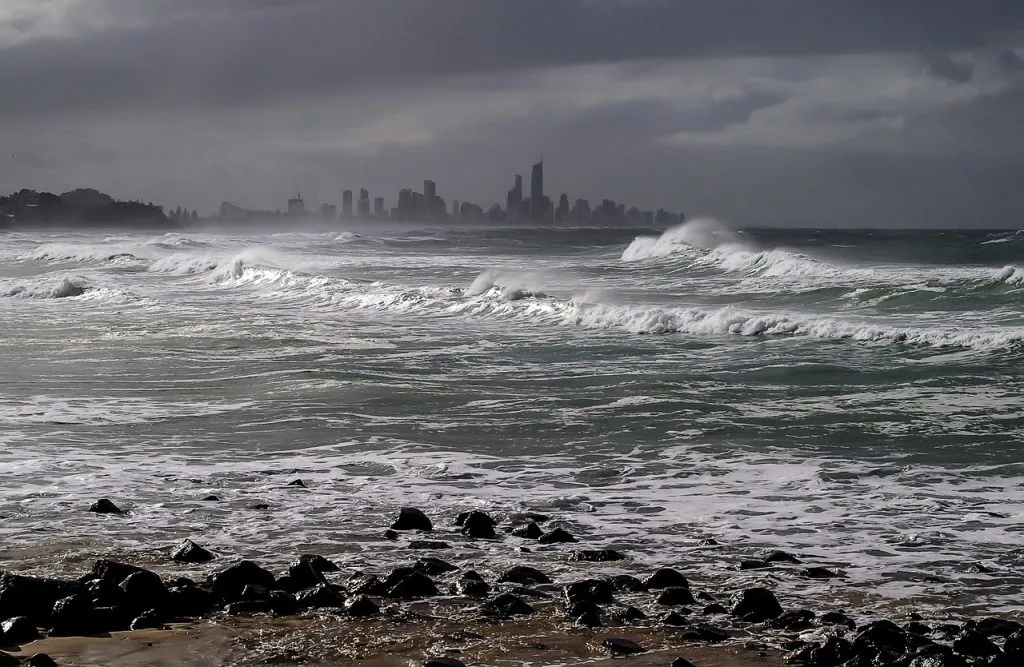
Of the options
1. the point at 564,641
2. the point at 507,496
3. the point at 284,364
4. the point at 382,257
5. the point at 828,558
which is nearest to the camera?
the point at 564,641

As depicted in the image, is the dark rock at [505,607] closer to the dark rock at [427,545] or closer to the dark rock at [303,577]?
the dark rock at [303,577]

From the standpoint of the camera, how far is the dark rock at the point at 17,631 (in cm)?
562

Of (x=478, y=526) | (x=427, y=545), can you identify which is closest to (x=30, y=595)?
(x=427, y=545)

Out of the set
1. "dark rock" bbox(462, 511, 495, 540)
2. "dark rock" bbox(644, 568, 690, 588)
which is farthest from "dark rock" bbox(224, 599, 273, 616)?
"dark rock" bbox(644, 568, 690, 588)

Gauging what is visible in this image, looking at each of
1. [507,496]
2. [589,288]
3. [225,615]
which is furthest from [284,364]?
[589,288]

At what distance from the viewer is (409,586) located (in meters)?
6.43

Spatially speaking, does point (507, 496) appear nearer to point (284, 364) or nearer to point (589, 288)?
point (284, 364)

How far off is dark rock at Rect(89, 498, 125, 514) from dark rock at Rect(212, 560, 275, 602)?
2097mm

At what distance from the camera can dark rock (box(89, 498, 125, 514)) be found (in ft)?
26.9

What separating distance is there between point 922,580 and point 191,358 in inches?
519

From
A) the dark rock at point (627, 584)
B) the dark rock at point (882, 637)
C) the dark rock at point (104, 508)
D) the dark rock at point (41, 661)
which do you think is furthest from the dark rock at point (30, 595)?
the dark rock at point (882, 637)

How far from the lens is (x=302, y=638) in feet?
18.9

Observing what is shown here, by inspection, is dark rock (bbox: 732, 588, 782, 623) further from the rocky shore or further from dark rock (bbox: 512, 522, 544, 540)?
dark rock (bbox: 512, 522, 544, 540)

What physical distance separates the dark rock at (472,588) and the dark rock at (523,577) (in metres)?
0.17
